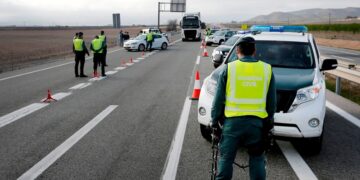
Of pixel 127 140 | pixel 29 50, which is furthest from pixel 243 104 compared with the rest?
pixel 29 50

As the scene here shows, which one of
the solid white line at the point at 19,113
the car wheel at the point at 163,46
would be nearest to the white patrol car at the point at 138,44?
the car wheel at the point at 163,46

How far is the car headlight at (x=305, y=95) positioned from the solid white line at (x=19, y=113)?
18.7 feet

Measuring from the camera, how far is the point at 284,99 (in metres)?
5.70

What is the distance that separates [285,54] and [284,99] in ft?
6.61

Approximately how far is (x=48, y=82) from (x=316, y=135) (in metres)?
11.2

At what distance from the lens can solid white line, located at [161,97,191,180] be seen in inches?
202

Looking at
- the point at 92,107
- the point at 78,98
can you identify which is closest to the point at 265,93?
the point at 92,107

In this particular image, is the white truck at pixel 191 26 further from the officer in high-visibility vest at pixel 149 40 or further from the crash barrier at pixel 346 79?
the crash barrier at pixel 346 79

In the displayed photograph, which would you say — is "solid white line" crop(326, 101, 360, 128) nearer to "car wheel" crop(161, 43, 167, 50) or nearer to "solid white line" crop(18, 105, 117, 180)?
"solid white line" crop(18, 105, 117, 180)

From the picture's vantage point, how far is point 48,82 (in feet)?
47.1

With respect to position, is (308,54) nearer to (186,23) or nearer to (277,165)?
(277,165)

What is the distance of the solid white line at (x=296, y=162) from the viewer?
5156 mm

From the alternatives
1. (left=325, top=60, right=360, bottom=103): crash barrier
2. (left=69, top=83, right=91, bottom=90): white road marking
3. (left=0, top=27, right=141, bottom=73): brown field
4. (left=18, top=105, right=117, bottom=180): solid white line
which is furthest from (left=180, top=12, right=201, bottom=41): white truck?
(left=18, top=105, right=117, bottom=180): solid white line

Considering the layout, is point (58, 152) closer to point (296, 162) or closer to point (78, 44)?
point (296, 162)
